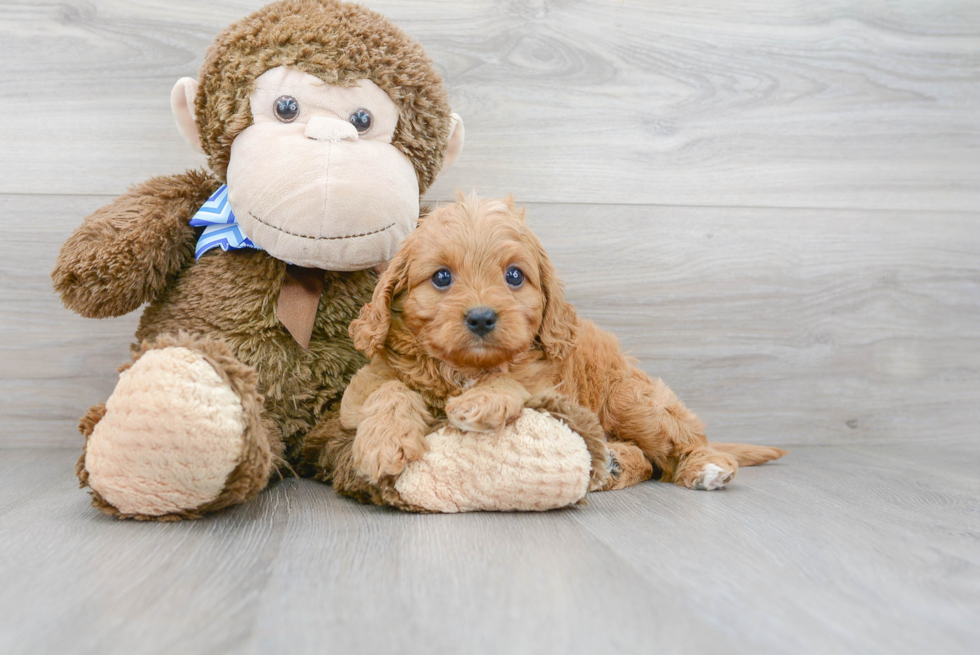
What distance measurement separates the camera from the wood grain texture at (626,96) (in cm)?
163

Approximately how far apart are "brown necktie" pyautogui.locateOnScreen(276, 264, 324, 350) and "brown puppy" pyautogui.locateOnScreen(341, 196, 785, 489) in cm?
16

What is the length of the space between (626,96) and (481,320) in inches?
37.9

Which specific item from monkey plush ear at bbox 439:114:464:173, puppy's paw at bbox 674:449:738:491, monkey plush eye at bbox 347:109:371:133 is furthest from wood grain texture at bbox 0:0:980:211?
puppy's paw at bbox 674:449:738:491

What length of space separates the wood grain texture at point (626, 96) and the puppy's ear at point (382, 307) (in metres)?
0.62

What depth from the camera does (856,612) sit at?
805mm

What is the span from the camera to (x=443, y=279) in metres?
1.15

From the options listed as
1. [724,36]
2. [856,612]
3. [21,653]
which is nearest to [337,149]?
[21,653]

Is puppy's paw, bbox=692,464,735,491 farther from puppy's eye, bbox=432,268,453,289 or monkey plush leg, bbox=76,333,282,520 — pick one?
monkey plush leg, bbox=76,333,282,520

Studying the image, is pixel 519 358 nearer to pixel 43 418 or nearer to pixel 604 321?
pixel 604 321

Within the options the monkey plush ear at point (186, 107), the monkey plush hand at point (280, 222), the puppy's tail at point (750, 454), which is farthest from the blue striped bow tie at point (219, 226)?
the puppy's tail at point (750, 454)

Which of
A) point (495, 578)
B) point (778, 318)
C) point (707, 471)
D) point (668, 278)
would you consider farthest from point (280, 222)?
point (778, 318)

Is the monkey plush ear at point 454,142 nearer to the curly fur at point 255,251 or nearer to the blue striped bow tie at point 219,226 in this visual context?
the curly fur at point 255,251

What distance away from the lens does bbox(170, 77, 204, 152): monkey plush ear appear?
1357mm

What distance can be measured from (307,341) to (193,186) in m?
0.39
